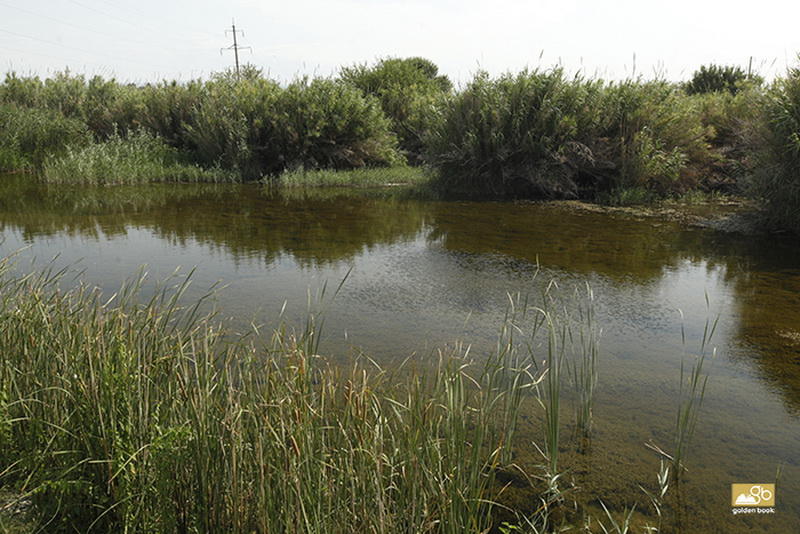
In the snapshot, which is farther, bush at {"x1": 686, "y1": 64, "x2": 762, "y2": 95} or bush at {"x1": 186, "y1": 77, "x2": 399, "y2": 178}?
bush at {"x1": 686, "y1": 64, "x2": 762, "y2": 95}

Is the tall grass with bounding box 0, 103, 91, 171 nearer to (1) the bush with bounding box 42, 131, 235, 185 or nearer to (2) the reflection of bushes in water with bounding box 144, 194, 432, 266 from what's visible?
(1) the bush with bounding box 42, 131, 235, 185

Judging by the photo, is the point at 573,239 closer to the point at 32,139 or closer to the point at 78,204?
the point at 78,204

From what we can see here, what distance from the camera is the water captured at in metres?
3.08


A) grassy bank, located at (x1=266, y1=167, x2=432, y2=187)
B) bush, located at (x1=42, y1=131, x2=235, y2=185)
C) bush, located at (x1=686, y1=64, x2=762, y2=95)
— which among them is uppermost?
bush, located at (x1=686, y1=64, x2=762, y2=95)

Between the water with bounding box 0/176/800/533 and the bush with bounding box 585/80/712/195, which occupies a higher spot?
the bush with bounding box 585/80/712/195

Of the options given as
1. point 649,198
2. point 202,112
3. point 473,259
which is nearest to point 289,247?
point 473,259

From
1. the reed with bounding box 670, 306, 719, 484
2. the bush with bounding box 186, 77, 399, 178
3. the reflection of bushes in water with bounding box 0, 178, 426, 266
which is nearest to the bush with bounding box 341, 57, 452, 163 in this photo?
the bush with bounding box 186, 77, 399, 178

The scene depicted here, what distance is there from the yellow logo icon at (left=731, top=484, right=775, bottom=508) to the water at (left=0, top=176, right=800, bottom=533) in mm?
44

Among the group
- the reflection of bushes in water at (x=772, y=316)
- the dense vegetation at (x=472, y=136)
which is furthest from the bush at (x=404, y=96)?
the reflection of bushes in water at (x=772, y=316)

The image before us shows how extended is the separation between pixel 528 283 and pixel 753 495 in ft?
11.1

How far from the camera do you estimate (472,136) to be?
1185 centimetres

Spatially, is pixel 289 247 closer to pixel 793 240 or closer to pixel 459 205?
pixel 459 205

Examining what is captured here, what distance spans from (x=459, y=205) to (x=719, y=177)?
6051mm

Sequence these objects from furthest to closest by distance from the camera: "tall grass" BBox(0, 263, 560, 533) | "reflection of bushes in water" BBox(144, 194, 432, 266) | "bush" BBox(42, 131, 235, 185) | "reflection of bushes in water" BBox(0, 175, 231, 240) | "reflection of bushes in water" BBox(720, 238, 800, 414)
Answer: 1. "bush" BBox(42, 131, 235, 185)
2. "reflection of bushes in water" BBox(0, 175, 231, 240)
3. "reflection of bushes in water" BBox(144, 194, 432, 266)
4. "reflection of bushes in water" BBox(720, 238, 800, 414)
5. "tall grass" BBox(0, 263, 560, 533)
